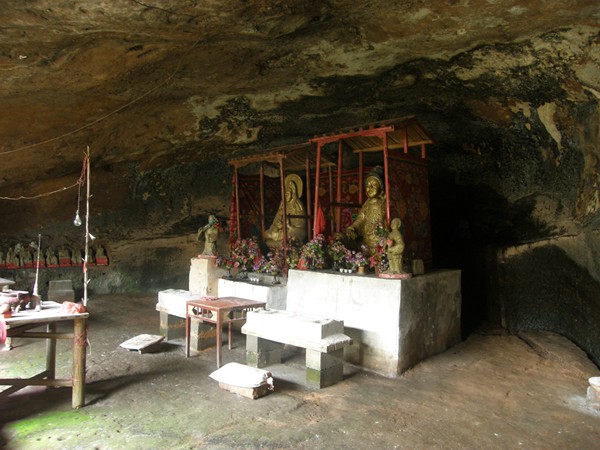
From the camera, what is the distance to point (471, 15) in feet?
16.8

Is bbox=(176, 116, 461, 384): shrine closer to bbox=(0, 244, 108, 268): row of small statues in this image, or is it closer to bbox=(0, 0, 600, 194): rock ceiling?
bbox=(0, 0, 600, 194): rock ceiling

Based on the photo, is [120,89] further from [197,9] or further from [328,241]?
[328,241]

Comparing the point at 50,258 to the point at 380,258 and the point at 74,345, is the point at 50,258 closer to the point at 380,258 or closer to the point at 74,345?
the point at 74,345

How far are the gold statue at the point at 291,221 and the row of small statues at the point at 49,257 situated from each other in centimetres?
459

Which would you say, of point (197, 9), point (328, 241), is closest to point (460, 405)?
point (328, 241)

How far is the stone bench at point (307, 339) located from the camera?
16.2 ft

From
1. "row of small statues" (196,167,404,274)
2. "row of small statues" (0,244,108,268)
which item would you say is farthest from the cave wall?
"row of small statues" (196,167,404,274)

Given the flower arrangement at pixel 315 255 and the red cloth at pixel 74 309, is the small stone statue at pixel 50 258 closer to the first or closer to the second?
the flower arrangement at pixel 315 255

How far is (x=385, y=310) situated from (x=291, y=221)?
3.41m

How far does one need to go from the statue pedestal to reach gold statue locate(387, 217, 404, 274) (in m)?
3.34

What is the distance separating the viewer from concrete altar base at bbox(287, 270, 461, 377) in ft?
17.9

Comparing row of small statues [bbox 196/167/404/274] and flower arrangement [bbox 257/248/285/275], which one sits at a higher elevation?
row of small statues [bbox 196/167/404/274]

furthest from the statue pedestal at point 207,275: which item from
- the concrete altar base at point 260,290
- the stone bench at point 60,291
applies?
the stone bench at point 60,291

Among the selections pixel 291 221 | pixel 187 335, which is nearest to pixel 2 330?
pixel 187 335
